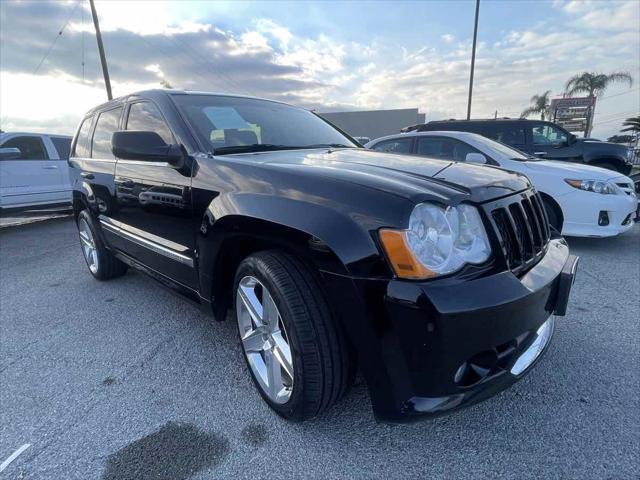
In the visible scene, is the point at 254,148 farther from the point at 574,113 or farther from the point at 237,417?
the point at 574,113

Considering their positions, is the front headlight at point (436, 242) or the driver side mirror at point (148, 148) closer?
the front headlight at point (436, 242)

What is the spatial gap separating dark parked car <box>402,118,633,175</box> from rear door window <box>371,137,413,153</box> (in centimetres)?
306

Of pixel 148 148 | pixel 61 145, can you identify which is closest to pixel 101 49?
pixel 61 145

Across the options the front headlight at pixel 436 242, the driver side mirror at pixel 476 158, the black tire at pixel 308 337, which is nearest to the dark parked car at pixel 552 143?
the driver side mirror at pixel 476 158

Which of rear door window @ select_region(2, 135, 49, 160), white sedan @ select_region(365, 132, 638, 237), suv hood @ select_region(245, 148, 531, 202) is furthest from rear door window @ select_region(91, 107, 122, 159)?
rear door window @ select_region(2, 135, 49, 160)

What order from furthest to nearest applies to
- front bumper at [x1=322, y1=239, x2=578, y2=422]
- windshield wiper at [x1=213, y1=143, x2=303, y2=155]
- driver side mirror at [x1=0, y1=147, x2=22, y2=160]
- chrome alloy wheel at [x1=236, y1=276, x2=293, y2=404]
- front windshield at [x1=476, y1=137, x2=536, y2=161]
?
1. driver side mirror at [x1=0, y1=147, x2=22, y2=160]
2. front windshield at [x1=476, y1=137, x2=536, y2=161]
3. windshield wiper at [x1=213, y1=143, x2=303, y2=155]
4. chrome alloy wheel at [x1=236, y1=276, x2=293, y2=404]
5. front bumper at [x1=322, y1=239, x2=578, y2=422]

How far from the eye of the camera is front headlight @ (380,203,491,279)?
1.44m

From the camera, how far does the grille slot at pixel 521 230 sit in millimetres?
1675

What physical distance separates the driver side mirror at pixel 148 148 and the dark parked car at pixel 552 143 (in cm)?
753

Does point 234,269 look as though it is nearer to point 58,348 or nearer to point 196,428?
point 196,428

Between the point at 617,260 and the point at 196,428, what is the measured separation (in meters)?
4.74

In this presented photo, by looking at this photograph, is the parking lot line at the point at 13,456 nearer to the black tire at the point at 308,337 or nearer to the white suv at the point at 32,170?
the black tire at the point at 308,337

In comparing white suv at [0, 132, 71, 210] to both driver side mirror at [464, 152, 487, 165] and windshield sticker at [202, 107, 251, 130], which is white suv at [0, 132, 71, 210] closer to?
windshield sticker at [202, 107, 251, 130]

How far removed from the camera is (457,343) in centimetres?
141
